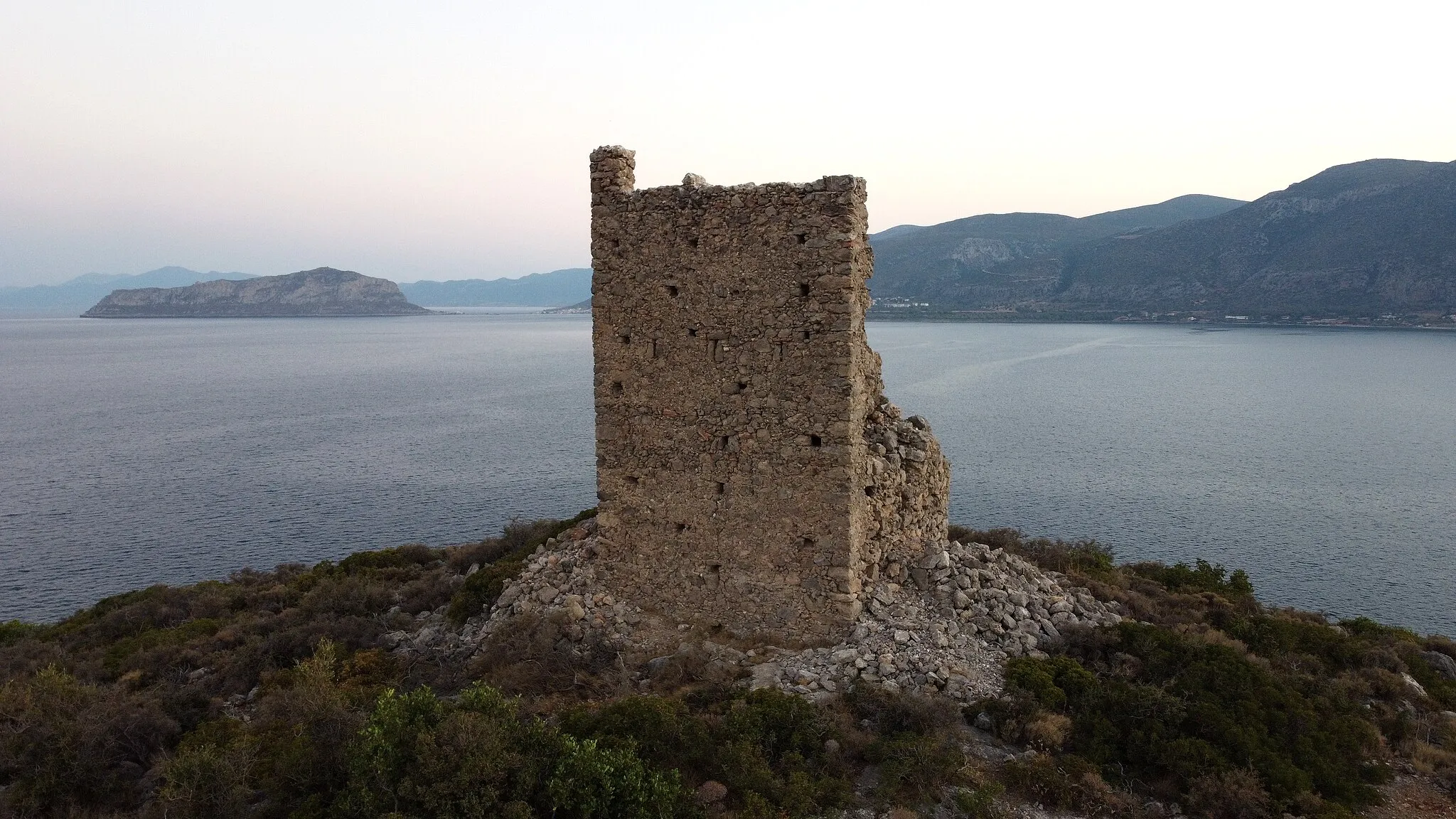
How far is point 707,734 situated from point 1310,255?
167 metres

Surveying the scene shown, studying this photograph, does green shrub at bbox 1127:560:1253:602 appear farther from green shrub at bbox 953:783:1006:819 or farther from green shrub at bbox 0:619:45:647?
green shrub at bbox 0:619:45:647

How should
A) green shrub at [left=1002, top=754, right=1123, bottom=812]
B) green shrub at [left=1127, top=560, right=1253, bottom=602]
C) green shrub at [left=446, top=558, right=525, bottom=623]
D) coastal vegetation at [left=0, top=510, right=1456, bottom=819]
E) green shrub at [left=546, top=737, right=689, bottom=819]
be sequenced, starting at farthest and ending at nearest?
green shrub at [left=1127, top=560, right=1253, bottom=602], green shrub at [left=446, top=558, right=525, bottom=623], green shrub at [left=1002, top=754, right=1123, bottom=812], coastal vegetation at [left=0, top=510, right=1456, bottom=819], green shrub at [left=546, top=737, right=689, bottom=819]

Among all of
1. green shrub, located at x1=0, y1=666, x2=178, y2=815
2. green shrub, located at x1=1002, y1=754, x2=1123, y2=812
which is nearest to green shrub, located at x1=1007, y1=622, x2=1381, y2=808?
green shrub, located at x1=1002, y1=754, x2=1123, y2=812

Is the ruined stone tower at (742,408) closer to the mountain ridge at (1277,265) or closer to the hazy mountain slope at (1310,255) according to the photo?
the mountain ridge at (1277,265)

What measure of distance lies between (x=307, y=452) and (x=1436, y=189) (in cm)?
16420

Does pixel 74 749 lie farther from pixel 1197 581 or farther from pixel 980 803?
pixel 1197 581

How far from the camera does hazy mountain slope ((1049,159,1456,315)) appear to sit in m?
123

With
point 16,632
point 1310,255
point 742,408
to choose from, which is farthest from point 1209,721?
point 1310,255

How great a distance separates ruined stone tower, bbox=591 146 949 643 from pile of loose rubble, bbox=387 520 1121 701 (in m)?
0.45

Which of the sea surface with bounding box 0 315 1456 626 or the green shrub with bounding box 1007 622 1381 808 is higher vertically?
the green shrub with bounding box 1007 622 1381 808

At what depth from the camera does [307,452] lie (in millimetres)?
50438

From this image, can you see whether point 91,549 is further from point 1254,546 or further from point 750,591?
point 1254,546

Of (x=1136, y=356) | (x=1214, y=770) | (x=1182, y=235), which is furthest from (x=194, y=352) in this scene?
(x=1182, y=235)

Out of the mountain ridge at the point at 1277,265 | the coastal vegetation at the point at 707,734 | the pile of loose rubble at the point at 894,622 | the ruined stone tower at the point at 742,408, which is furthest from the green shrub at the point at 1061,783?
the mountain ridge at the point at 1277,265
